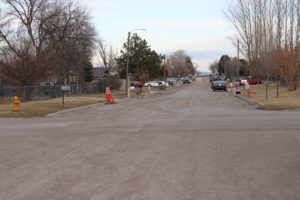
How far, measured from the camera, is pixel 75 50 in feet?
125

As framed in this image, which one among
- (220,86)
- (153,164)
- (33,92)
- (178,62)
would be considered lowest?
(153,164)

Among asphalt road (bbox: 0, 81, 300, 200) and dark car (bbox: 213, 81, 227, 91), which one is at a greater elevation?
dark car (bbox: 213, 81, 227, 91)

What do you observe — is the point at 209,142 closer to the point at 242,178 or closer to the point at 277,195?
the point at 242,178

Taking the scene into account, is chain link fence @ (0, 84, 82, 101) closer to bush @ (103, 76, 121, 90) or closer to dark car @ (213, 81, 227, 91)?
bush @ (103, 76, 121, 90)

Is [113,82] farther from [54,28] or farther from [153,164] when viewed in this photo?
[153,164]

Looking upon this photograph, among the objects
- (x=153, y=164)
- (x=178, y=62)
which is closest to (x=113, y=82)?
(x=153, y=164)

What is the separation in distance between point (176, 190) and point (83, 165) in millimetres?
2302

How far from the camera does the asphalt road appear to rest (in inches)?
194

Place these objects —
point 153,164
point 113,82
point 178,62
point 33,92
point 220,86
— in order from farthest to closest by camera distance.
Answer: point 178,62 → point 113,82 → point 220,86 → point 33,92 → point 153,164

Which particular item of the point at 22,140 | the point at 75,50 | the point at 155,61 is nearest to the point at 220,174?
the point at 22,140

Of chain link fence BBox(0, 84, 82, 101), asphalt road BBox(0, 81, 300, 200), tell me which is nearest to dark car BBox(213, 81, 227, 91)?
chain link fence BBox(0, 84, 82, 101)

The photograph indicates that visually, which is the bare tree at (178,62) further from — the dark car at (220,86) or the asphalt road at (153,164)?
the asphalt road at (153,164)

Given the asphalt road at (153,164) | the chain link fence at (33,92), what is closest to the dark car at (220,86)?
the chain link fence at (33,92)

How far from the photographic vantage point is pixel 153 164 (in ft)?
21.1
